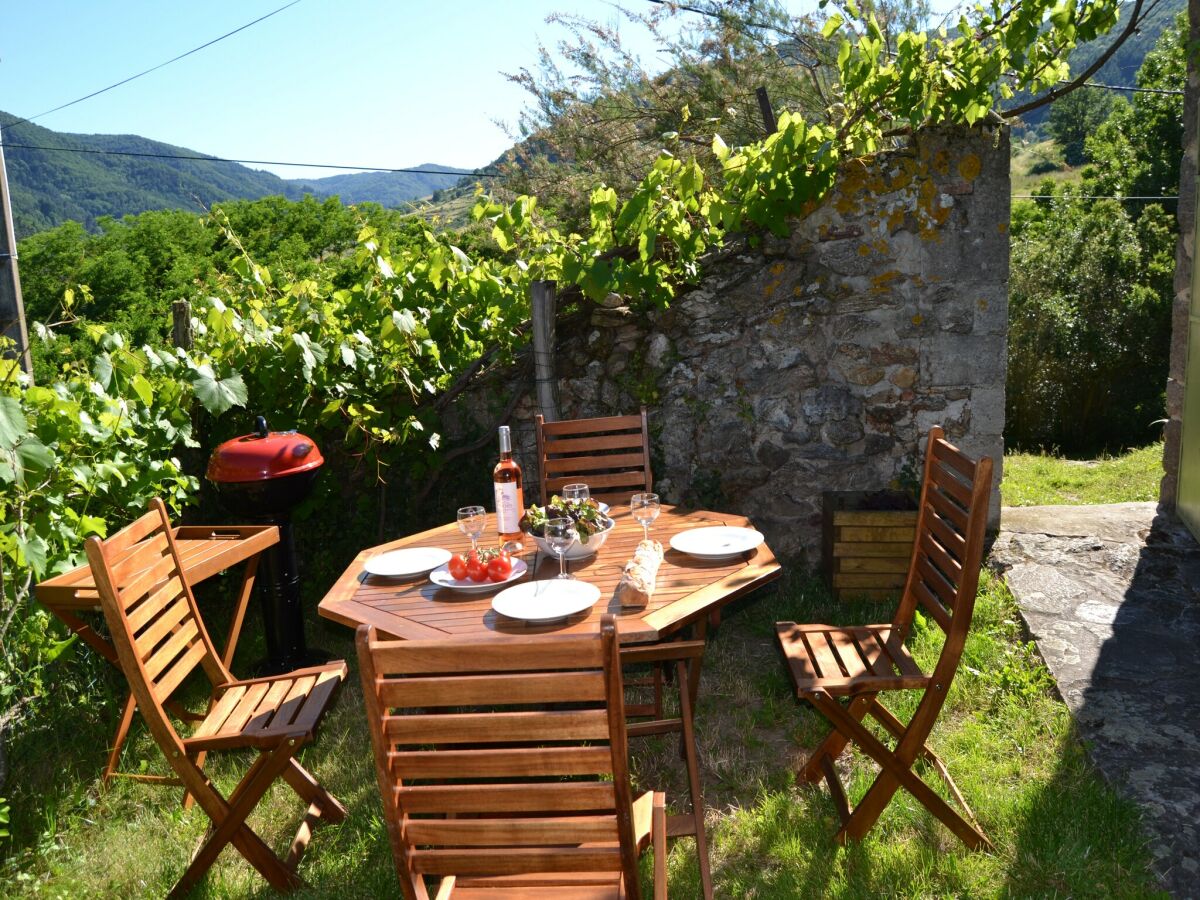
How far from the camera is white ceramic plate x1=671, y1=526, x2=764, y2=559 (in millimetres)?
2607

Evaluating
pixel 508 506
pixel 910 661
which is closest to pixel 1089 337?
pixel 910 661

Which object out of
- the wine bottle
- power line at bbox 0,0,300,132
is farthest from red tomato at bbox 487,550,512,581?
power line at bbox 0,0,300,132

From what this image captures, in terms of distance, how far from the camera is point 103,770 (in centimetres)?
303

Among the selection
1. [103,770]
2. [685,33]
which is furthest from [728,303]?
[685,33]

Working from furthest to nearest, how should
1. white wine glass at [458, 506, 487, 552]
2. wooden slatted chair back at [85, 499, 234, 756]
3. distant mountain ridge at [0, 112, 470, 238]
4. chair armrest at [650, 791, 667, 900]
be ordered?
distant mountain ridge at [0, 112, 470, 238]
white wine glass at [458, 506, 487, 552]
wooden slatted chair back at [85, 499, 234, 756]
chair armrest at [650, 791, 667, 900]

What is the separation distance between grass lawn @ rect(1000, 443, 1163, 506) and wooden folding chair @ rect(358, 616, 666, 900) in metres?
4.61

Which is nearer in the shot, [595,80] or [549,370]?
[549,370]

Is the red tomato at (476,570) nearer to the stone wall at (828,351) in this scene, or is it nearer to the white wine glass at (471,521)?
the white wine glass at (471,521)

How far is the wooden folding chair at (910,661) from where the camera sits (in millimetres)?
2285

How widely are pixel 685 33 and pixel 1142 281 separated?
7465 mm

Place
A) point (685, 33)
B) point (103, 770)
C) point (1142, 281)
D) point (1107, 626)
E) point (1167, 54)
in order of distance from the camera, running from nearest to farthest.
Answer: point (103, 770), point (1107, 626), point (685, 33), point (1142, 281), point (1167, 54)

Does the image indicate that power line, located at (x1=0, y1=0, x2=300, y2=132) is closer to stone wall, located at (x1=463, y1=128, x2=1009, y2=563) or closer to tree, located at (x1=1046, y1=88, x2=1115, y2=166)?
stone wall, located at (x1=463, y1=128, x2=1009, y2=563)

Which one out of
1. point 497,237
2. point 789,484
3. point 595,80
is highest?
point 595,80

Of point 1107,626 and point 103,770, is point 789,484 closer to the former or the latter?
point 1107,626
